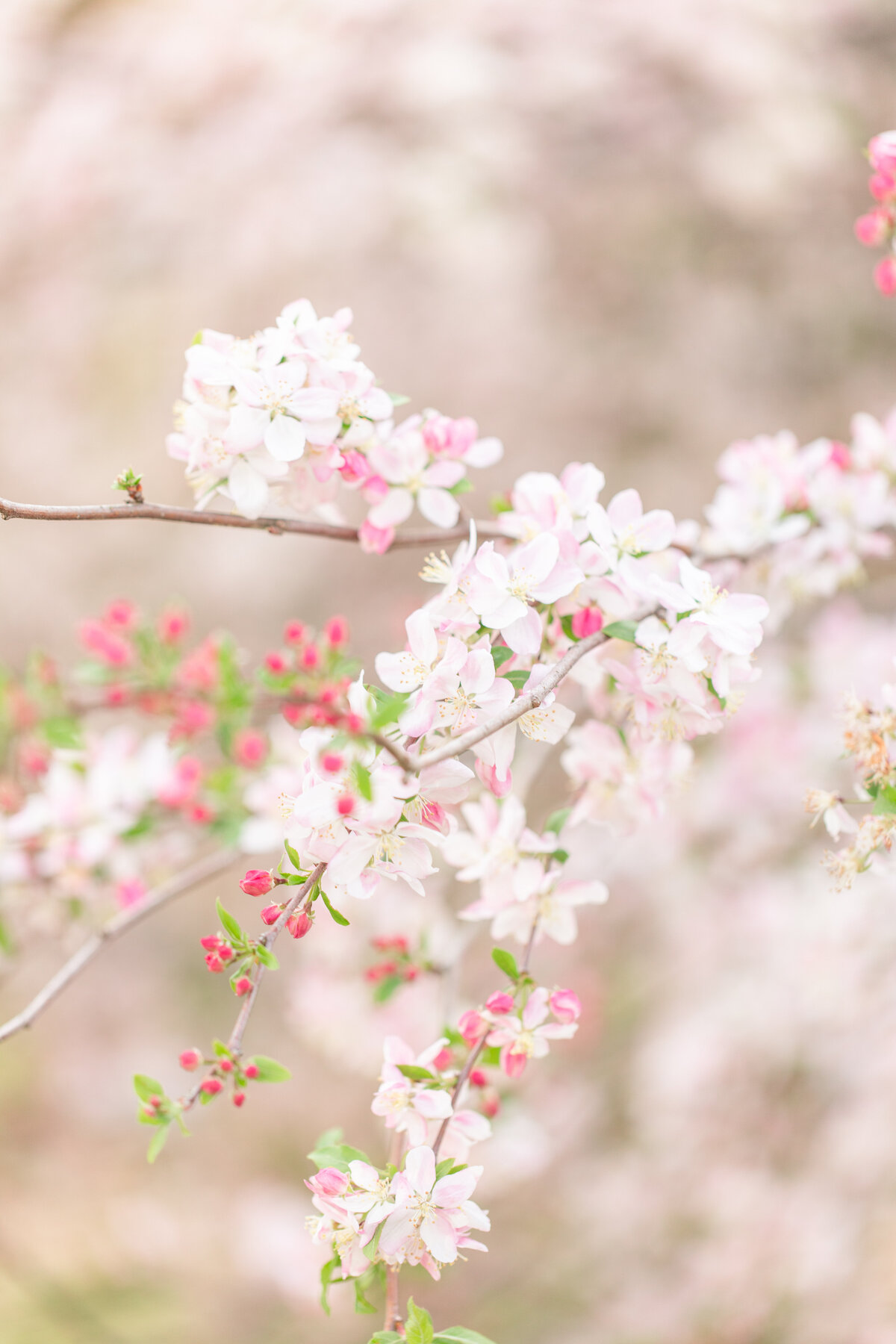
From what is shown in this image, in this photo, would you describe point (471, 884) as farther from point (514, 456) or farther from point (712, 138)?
point (712, 138)

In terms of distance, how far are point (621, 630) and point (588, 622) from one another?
3 cm

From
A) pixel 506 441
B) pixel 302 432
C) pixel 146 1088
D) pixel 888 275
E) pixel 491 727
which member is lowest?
pixel 146 1088

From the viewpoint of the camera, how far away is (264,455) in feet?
1.95

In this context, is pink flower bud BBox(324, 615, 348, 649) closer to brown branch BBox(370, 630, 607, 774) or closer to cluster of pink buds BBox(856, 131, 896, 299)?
brown branch BBox(370, 630, 607, 774)

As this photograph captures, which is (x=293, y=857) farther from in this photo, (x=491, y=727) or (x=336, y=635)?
(x=336, y=635)

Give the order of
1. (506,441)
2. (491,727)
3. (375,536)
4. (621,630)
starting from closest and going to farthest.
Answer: (491,727) < (621,630) < (375,536) < (506,441)

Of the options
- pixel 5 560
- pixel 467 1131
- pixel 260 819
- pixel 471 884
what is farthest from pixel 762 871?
pixel 5 560

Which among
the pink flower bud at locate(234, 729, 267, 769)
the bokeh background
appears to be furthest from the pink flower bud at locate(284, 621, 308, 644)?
the bokeh background

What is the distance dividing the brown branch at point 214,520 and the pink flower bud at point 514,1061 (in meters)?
0.35

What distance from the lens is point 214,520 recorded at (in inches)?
23.4

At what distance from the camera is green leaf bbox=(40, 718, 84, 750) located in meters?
0.86

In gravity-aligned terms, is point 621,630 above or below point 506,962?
above

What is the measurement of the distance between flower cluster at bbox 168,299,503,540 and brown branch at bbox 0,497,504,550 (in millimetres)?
14

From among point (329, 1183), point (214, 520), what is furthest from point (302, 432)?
point (329, 1183)
